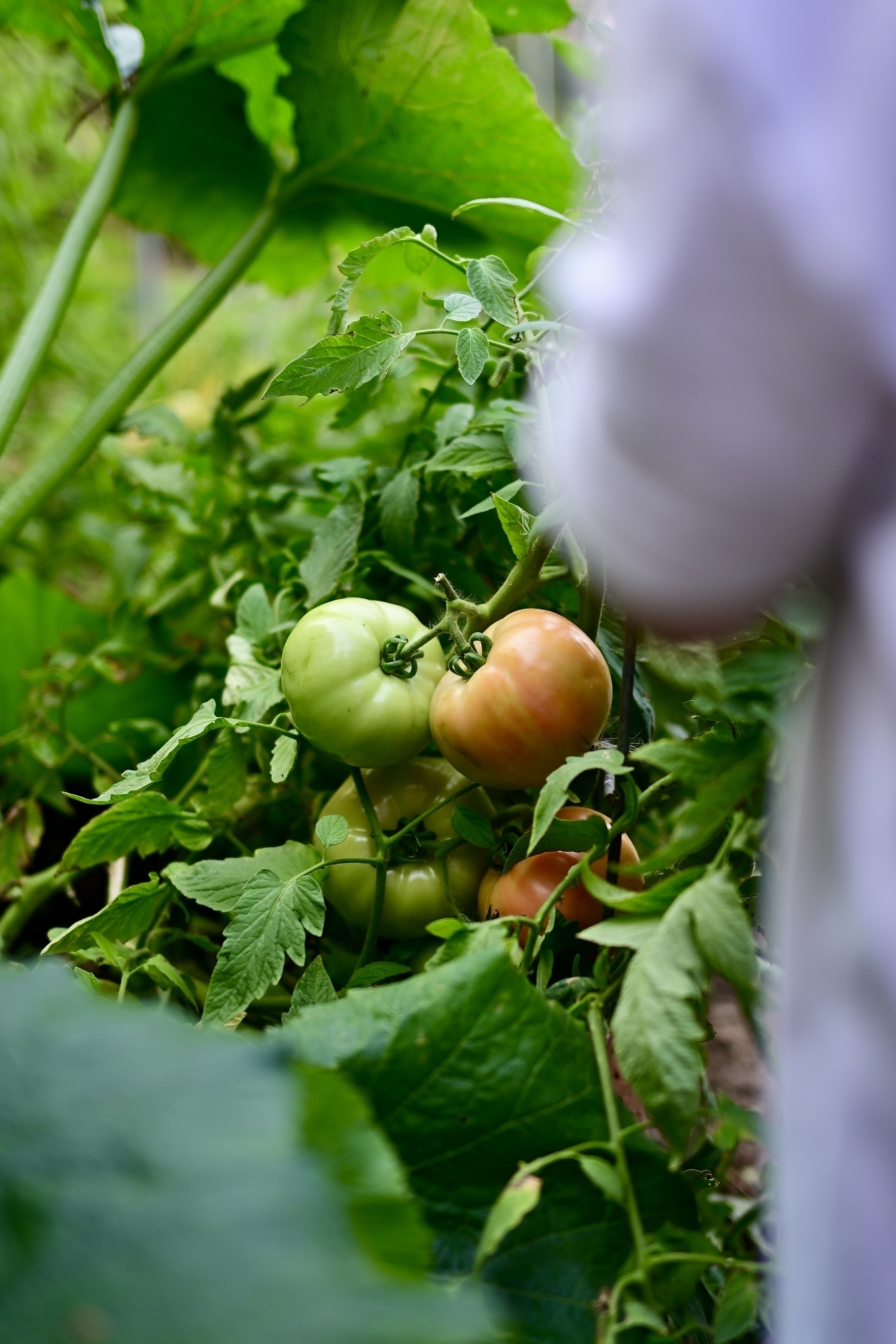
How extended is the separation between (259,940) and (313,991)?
4 cm

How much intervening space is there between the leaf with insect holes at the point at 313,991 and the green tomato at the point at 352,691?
105 mm

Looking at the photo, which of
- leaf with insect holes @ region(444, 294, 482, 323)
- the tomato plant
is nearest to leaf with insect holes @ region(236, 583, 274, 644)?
the tomato plant

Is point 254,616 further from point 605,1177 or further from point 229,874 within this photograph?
point 605,1177

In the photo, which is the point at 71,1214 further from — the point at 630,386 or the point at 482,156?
the point at 482,156

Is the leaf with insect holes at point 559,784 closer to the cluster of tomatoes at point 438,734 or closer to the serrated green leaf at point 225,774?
the cluster of tomatoes at point 438,734

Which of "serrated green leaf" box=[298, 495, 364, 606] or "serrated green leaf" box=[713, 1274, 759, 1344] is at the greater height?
"serrated green leaf" box=[298, 495, 364, 606]

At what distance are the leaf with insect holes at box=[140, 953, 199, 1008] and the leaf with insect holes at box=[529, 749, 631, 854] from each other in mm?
198

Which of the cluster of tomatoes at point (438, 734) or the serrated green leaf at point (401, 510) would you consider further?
the serrated green leaf at point (401, 510)

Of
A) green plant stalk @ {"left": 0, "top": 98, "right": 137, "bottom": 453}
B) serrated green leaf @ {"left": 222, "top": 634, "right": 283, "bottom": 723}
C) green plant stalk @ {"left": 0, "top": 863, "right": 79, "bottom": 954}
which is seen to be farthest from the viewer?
green plant stalk @ {"left": 0, "top": 98, "right": 137, "bottom": 453}

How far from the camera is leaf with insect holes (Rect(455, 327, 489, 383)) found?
46 cm

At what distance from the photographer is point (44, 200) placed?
4.67 ft

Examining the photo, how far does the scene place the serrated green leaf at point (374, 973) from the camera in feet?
1.47

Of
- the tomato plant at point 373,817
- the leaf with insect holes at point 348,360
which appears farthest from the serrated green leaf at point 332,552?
the leaf with insect holes at point 348,360

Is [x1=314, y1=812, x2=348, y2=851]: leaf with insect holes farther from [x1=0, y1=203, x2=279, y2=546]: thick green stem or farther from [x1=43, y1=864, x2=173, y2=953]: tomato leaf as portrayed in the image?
[x1=0, y1=203, x2=279, y2=546]: thick green stem
